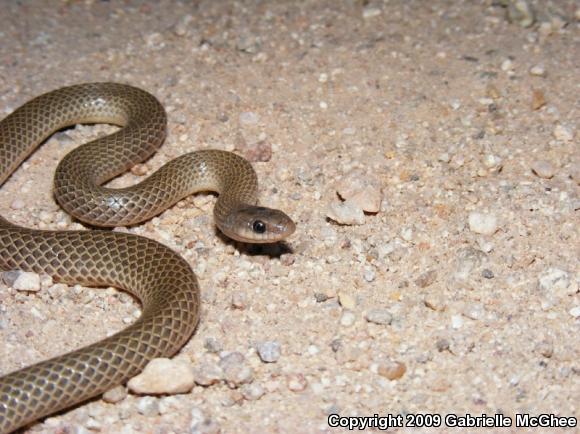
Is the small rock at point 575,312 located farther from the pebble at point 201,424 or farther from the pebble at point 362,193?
the pebble at point 201,424

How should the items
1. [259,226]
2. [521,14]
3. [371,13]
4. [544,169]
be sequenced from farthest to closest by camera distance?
[371,13], [521,14], [544,169], [259,226]

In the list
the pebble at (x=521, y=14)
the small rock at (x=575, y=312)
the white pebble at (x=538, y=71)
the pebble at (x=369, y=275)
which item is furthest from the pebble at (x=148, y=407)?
the pebble at (x=521, y=14)

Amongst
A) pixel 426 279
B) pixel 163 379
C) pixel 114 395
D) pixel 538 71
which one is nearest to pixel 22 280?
pixel 114 395

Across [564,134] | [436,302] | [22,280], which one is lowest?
[22,280]

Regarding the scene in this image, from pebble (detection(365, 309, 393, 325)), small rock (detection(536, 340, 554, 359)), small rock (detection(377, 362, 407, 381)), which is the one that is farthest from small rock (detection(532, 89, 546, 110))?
small rock (detection(377, 362, 407, 381))

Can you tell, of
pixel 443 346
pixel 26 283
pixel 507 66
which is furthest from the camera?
pixel 507 66

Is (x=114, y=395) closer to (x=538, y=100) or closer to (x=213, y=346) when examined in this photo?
(x=213, y=346)

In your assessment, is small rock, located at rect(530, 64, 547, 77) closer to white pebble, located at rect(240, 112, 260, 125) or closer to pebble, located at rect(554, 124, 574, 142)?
pebble, located at rect(554, 124, 574, 142)
